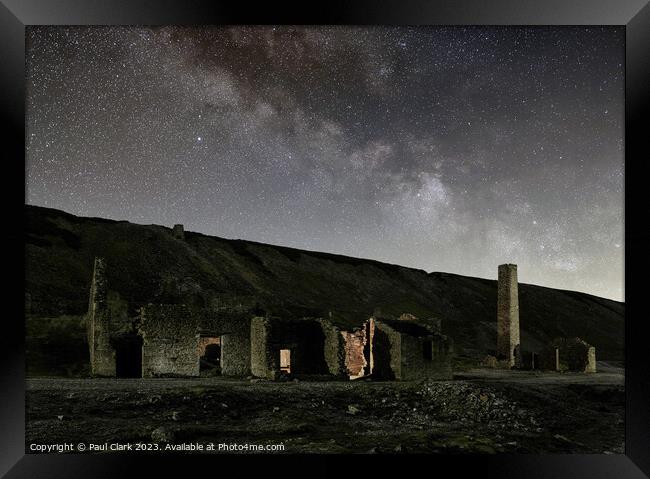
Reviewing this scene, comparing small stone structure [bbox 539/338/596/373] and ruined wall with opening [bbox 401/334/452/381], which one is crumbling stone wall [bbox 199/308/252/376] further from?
small stone structure [bbox 539/338/596/373]

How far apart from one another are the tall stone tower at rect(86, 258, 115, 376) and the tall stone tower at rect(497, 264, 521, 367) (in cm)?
1653

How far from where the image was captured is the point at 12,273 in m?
10.4

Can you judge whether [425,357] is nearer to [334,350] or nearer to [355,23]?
[334,350]

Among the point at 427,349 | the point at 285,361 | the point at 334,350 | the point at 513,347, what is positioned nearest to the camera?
the point at 427,349

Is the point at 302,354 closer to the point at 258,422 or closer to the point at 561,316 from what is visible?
the point at 258,422

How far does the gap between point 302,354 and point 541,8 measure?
13.0 m

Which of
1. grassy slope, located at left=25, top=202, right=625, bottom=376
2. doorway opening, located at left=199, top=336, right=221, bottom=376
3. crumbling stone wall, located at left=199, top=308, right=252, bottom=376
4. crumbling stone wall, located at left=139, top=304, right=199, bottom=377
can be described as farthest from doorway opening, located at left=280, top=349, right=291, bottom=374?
grassy slope, located at left=25, top=202, right=625, bottom=376

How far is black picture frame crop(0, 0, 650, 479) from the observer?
399 inches

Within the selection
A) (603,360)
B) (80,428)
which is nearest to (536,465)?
(80,428)

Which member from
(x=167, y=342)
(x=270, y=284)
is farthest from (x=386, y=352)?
(x=270, y=284)

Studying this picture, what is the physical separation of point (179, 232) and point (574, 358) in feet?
98.0

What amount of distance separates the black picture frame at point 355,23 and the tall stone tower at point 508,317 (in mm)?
15759

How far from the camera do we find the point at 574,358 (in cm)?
2589

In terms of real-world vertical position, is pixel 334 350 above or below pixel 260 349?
below
